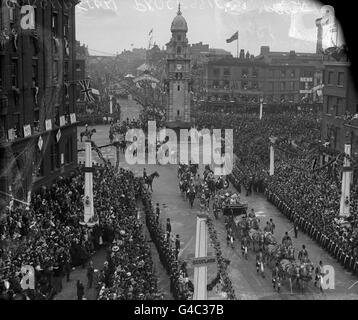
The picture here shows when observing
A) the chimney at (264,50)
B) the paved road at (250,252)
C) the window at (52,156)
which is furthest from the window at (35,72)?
the chimney at (264,50)

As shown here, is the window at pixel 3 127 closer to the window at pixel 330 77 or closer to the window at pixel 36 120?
the window at pixel 36 120

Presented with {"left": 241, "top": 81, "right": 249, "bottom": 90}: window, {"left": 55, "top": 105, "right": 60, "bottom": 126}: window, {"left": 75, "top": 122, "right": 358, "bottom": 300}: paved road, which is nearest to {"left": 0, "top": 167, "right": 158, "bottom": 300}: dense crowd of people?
{"left": 75, "top": 122, "right": 358, "bottom": 300}: paved road

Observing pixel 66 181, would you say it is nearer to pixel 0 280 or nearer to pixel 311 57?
pixel 0 280

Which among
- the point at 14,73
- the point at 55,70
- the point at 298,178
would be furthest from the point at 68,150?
the point at 298,178

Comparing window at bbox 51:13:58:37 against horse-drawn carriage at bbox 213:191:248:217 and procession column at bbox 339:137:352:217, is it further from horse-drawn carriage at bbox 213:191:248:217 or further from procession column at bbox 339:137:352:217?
procession column at bbox 339:137:352:217

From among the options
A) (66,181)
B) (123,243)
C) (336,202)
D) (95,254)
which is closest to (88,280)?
(123,243)
